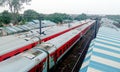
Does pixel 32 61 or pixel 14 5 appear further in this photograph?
pixel 14 5

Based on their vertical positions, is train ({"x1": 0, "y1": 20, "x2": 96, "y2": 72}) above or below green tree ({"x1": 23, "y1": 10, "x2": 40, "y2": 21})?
below

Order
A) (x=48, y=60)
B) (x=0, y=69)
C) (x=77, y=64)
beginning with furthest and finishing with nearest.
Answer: (x=77, y=64) → (x=48, y=60) → (x=0, y=69)

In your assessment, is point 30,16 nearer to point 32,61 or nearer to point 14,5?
point 14,5

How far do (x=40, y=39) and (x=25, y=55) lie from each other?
8.21 meters

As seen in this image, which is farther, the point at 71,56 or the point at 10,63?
the point at 71,56

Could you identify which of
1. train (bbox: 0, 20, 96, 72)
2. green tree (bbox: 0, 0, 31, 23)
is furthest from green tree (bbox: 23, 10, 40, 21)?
train (bbox: 0, 20, 96, 72)

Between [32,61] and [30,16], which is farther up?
[30,16]

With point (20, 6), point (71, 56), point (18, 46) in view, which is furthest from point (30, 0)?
point (18, 46)

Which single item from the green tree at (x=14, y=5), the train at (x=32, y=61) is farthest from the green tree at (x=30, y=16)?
the train at (x=32, y=61)

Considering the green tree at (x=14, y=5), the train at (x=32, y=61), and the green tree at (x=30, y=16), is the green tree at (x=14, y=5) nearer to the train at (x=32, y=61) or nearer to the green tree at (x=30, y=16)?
the green tree at (x=30, y=16)

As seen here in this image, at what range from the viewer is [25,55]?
11.4 m

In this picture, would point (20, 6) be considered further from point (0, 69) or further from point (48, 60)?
point (0, 69)

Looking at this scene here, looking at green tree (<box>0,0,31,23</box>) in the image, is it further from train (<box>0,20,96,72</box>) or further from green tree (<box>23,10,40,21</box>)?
train (<box>0,20,96,72</box>)

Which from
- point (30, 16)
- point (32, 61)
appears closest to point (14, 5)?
point (30, 16)
